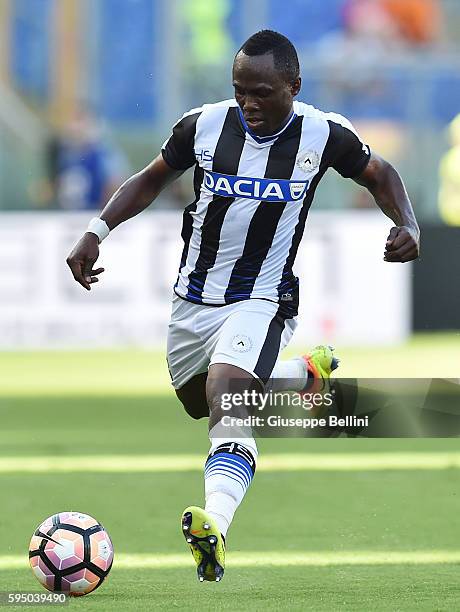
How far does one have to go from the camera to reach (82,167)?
15.9m

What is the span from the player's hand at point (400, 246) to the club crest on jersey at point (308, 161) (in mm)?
441

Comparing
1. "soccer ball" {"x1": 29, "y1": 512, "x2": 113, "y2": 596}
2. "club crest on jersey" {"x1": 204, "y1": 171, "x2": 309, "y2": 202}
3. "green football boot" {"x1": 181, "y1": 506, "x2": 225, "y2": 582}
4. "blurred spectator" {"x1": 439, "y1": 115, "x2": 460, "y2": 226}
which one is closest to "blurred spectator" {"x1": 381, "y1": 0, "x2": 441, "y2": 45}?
"blurred spectator" {"x1": 439, "y1": 115, "x2": 460, "y2": 226}

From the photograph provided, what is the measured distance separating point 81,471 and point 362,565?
8.91ft

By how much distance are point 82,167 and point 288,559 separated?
10978 millimetres

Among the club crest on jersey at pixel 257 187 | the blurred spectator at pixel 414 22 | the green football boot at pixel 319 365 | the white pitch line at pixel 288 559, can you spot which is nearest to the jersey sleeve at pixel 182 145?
the club crest on jersey at pixel 257 187

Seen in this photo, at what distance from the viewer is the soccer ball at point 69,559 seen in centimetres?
462

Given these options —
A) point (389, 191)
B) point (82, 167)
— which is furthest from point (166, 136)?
point (389, 191)

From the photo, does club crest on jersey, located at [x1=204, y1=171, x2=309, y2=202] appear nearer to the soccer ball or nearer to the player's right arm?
the player's right arm

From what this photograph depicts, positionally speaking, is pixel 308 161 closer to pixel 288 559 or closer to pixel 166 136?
pixel 288 559

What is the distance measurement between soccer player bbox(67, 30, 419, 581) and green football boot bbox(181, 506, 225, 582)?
675mm

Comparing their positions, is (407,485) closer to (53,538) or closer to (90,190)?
(53,538)

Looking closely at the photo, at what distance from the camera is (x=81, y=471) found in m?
7.66

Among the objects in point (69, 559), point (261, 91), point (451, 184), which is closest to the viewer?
point (69, 559)

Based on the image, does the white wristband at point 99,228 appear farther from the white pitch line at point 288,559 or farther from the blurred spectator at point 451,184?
the blurred spectator at point 451,184
